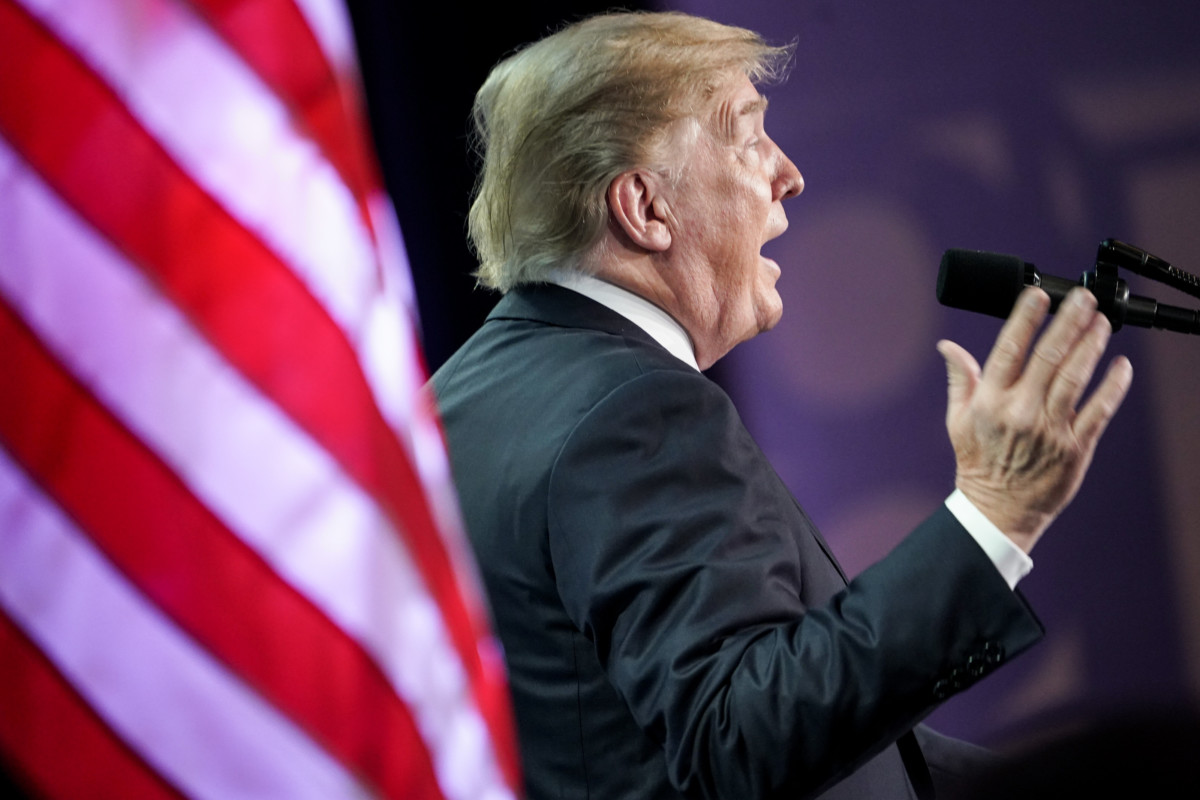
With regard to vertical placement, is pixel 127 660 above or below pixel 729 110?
above

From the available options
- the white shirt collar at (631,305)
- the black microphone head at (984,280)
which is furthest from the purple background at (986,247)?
the black microphone head at (984,280)

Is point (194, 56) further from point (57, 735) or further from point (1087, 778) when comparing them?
point (1087, 778)

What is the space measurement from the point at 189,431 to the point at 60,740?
0.23 m

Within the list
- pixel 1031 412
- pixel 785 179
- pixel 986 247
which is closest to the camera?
pixel 1031 412

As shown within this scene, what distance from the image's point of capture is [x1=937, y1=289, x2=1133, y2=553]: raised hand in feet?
3.36

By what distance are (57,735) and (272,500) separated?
0.22 meters

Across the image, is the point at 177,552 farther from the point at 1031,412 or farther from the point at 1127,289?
the point at 1127,289

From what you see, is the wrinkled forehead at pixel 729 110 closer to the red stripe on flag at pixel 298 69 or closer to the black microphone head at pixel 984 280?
the black microphone head at pixel 984 280

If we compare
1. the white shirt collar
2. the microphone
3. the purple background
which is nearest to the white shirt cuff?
the microphone

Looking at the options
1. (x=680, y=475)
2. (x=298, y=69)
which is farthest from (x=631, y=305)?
(x=298, y=69)

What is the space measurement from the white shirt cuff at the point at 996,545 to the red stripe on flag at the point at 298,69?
593 millimetres

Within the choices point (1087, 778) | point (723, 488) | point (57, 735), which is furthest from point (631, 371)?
point (1087, 778)

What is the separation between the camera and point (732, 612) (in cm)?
110

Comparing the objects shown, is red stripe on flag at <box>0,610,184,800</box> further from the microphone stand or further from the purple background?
the purple background
